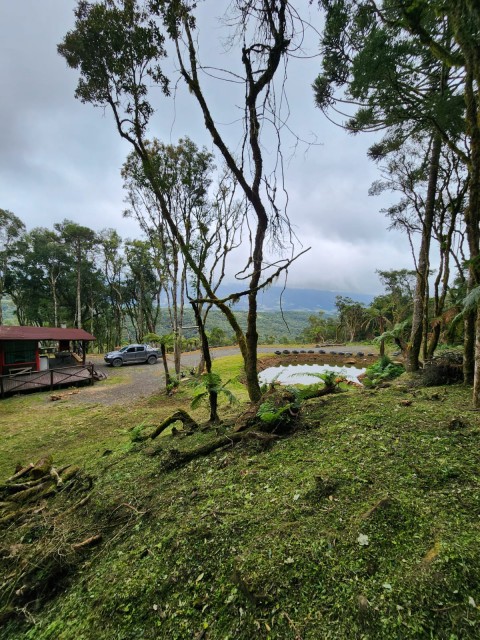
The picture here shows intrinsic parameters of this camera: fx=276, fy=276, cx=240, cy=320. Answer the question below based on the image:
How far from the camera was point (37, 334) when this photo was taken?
13.7 meters

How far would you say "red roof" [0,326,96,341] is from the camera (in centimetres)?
1255

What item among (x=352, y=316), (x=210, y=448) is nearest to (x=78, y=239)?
(x=210, y=448)

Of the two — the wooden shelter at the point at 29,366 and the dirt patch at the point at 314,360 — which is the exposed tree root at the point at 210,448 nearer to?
the wooden shelter at the point at 29,366

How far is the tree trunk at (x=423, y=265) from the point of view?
23.1 feet

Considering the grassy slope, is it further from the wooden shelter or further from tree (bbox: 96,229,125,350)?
tree (bbox: 96,229,125,350)

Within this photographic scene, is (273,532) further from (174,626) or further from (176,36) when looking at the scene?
(176,36)

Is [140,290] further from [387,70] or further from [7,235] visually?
[387,70]

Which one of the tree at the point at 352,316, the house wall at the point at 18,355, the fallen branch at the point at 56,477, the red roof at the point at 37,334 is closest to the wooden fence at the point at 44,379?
the house wall at the point at 18,355

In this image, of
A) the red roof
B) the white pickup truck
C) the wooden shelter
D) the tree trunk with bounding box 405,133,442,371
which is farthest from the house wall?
the tree trunk with bounding box 405,133,442,371

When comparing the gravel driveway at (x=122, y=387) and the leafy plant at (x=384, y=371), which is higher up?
the leafy plant at (x=384, y=371)

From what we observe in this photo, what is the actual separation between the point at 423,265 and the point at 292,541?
315 inches

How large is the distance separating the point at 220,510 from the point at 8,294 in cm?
3092

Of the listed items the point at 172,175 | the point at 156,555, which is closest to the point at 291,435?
the point at 156,555

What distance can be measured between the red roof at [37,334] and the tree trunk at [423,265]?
15.4 meters
